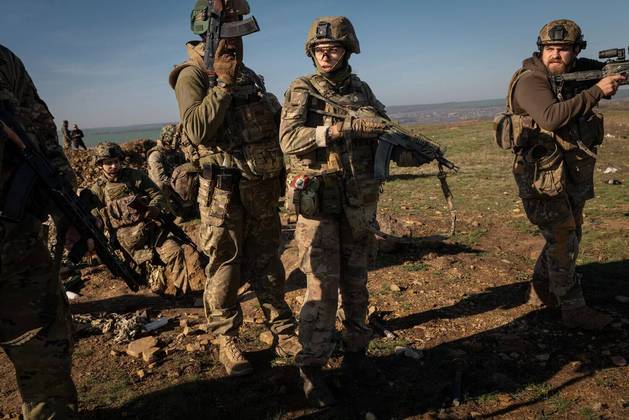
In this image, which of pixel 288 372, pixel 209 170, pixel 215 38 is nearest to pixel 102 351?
pixel 288 372

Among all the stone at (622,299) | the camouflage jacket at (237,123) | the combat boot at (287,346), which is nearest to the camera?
the camouflage jacket at (237,123)

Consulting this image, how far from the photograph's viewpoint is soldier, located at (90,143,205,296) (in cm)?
580

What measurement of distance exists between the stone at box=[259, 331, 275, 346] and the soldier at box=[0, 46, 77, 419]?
1.79m

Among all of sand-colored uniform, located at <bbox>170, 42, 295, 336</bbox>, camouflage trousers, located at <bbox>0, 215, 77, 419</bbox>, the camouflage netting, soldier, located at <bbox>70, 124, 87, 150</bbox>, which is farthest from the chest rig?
soldier, located at <bbox>70, 124, 87, 150</bbox>

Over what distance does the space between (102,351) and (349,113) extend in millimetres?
3161

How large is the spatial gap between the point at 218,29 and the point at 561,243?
3.41 metres

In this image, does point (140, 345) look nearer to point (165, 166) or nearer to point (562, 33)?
point (562, 33)

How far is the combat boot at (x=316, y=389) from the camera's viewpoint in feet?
10.1

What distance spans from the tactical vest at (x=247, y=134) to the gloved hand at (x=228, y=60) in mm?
165

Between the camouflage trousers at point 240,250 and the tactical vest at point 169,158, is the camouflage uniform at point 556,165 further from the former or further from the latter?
the tactical vest at point 169,158

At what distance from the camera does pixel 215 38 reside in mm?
3168

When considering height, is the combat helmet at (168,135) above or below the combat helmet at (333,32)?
below

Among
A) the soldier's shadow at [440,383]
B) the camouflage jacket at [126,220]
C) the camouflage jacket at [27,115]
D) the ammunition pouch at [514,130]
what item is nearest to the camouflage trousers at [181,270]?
the camouflage jacket at [126,220]

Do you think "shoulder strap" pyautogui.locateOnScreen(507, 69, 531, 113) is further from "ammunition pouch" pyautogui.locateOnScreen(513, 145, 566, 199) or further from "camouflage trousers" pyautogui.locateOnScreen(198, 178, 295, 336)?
"camouflage trousers" pyautogui.locateOnScreen(198, 178, 295, 336)
